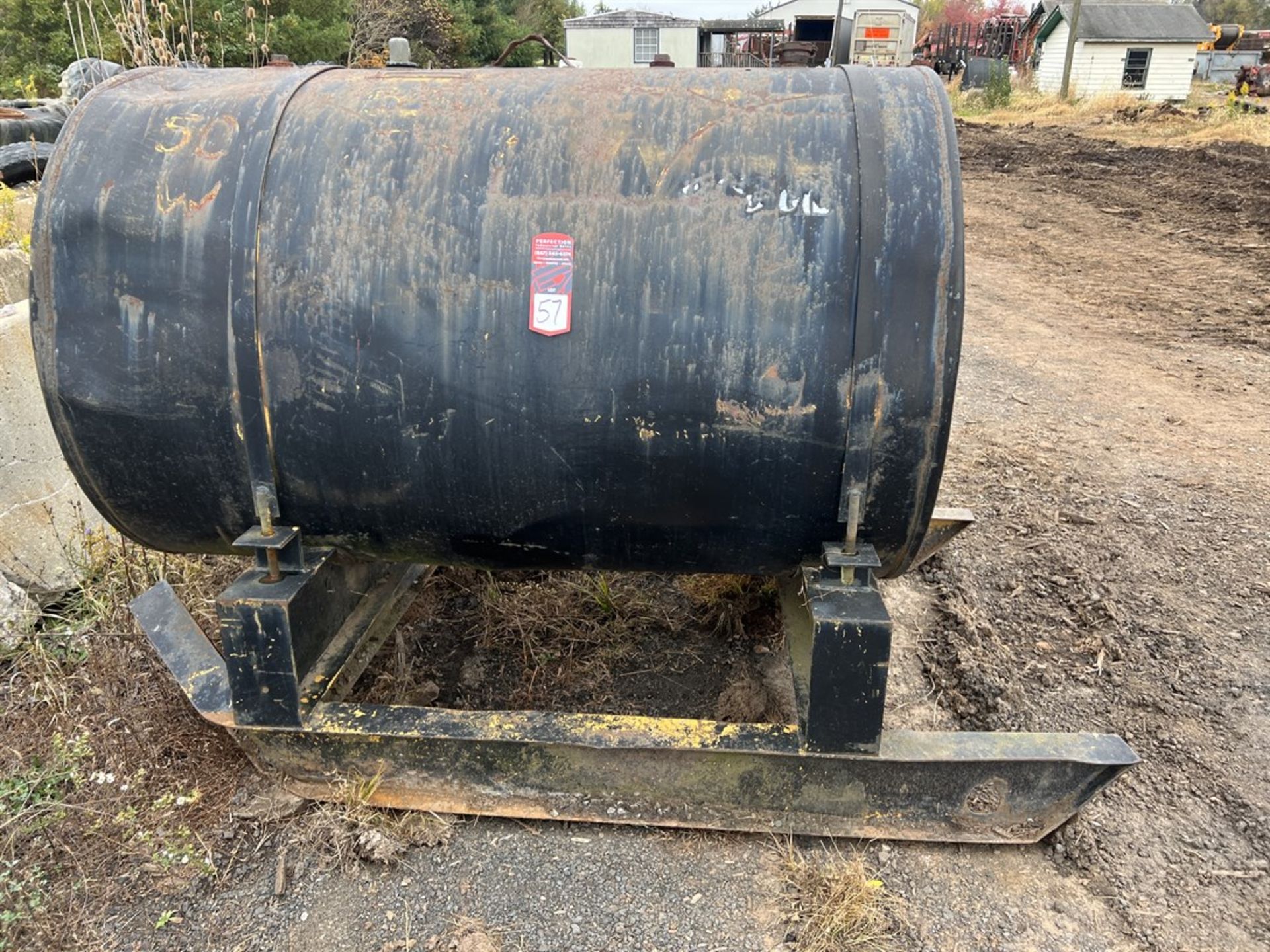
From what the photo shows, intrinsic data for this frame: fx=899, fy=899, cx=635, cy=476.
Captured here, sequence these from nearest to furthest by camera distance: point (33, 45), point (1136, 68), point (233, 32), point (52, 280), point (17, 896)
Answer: point (52, 280) < point (17, 896) < point (233, 32) < point (33, 45) < point (1136, 68)

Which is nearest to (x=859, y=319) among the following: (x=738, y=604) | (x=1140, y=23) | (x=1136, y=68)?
(x=738, y=604)

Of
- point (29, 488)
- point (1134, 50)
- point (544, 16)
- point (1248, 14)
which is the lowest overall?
point (29, 488)

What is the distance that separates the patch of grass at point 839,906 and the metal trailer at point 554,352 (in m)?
0.11

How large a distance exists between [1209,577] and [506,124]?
9.88 feet

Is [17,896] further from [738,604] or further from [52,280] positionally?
[738,604]

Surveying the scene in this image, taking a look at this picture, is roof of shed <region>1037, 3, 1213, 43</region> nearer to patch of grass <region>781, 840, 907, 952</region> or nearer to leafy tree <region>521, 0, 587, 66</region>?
leafy tree <region>521, 0, 587, 66</region>

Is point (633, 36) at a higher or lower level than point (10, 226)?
higher

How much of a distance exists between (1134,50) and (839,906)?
37.7m

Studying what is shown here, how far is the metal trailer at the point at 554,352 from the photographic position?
179 cm

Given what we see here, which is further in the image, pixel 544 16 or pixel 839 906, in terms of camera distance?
pixel 544 16

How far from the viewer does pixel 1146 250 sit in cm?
869

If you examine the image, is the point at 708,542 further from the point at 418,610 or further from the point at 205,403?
the point at 418,610

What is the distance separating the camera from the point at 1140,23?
31828 millimetres

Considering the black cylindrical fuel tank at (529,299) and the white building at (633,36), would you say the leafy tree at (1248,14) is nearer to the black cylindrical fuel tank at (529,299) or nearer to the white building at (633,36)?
the white building at (633,36)
